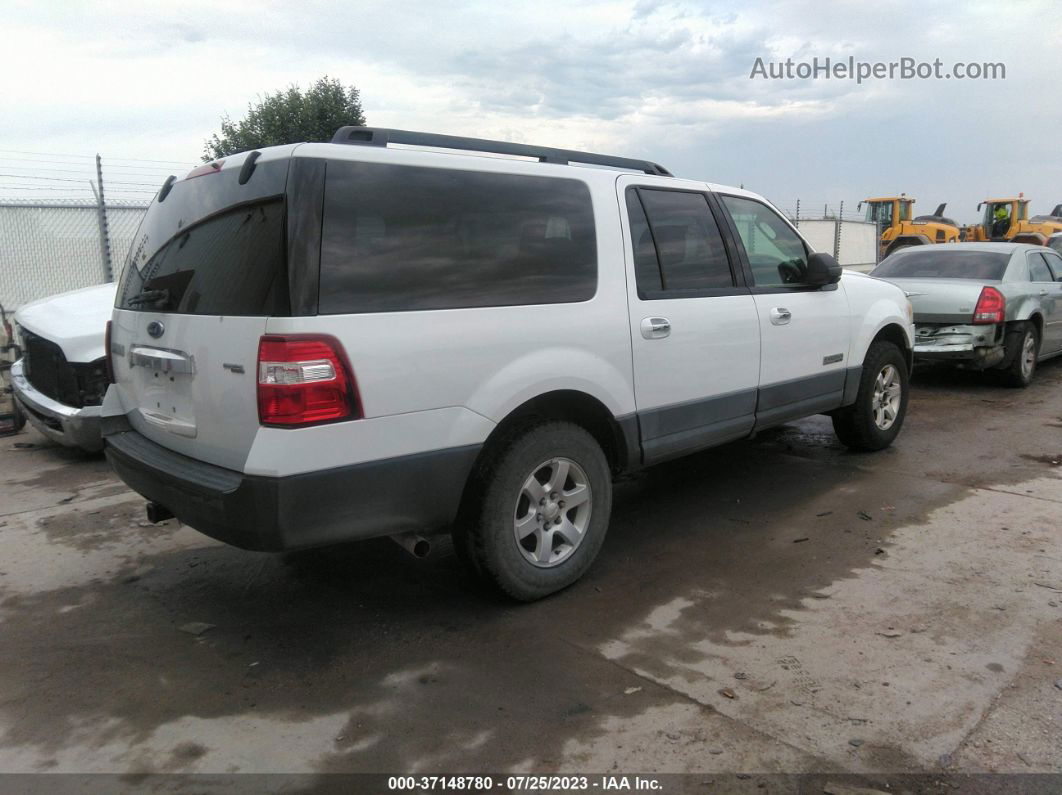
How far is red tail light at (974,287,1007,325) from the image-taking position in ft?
26.9

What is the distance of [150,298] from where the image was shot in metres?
3.46

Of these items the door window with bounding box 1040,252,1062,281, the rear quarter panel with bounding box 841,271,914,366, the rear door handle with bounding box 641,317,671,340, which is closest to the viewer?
the rear door handle with bounding box 641,317,671,340

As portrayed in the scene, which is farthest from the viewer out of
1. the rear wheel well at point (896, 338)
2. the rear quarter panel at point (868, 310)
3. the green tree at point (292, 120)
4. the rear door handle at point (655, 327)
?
the green tree at point (292, 120)

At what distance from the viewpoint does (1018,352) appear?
8.61 meters

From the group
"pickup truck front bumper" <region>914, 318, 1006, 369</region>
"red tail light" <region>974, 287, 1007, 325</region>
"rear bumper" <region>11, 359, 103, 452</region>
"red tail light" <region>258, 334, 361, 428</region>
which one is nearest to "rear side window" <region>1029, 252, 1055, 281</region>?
"red tail light" <region>974, 287, 1007, 325</region>

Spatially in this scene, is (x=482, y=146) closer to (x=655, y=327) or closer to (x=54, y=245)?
(x=655, y=327)

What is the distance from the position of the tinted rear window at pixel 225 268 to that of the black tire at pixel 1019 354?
816 cm

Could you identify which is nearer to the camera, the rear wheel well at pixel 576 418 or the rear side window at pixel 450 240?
the rear side window at pixel 450 240

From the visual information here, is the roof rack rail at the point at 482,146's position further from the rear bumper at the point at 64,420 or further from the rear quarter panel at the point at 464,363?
the rear bumper at the point at 64,420

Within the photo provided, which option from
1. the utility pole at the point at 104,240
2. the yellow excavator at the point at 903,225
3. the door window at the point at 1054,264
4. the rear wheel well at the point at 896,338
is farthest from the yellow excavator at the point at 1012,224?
the utility pole at the point at 104,240

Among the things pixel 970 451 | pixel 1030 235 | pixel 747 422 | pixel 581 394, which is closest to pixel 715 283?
pixel 747 422

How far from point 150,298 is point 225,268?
0.61m

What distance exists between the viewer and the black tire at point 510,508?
11.1ft

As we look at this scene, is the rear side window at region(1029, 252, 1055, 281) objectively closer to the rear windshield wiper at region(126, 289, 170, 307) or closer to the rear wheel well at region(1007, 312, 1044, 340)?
the rear wheel well at region(1007, 312, 1044, 340)
